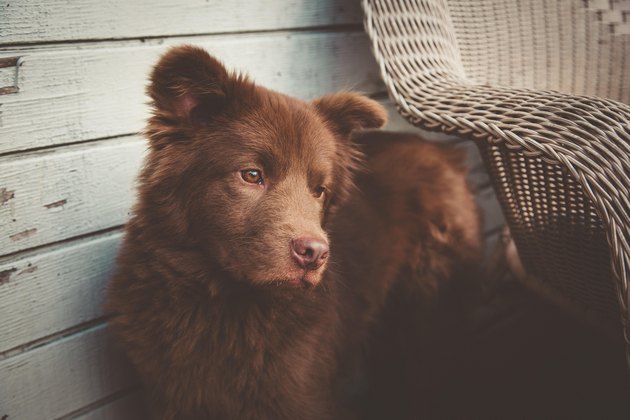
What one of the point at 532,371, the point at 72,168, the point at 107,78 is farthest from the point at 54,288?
the point at 532,371

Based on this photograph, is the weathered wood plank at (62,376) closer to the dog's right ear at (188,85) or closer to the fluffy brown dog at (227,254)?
the fluffy brown dog at (227,254)

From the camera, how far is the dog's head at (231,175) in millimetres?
1582

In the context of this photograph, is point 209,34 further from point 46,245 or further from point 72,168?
point 46,245

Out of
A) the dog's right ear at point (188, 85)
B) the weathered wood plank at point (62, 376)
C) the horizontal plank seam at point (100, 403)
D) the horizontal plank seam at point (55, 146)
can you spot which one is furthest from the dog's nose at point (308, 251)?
the horizontal plank seam at point (100, 403)

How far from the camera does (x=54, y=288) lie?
183 centimetres

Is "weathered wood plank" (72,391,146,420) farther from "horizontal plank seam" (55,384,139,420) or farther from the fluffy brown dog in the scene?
the fluffy brown dog

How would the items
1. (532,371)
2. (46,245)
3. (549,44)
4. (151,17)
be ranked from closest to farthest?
(46,245) → (151,17) → (549,44) → (532,371)

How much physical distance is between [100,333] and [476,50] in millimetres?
2025

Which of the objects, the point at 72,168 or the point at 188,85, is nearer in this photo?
the point at 188,85

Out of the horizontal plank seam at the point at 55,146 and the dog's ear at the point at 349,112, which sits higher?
the dog's ear at the point at 349,112

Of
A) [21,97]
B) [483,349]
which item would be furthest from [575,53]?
[21,97]

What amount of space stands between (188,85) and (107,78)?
1.49 feet

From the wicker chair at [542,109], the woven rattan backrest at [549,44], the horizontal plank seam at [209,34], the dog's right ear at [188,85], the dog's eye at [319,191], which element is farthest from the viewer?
the woven rattan backrest at [549,44]

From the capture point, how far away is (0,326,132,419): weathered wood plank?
5.77ft
